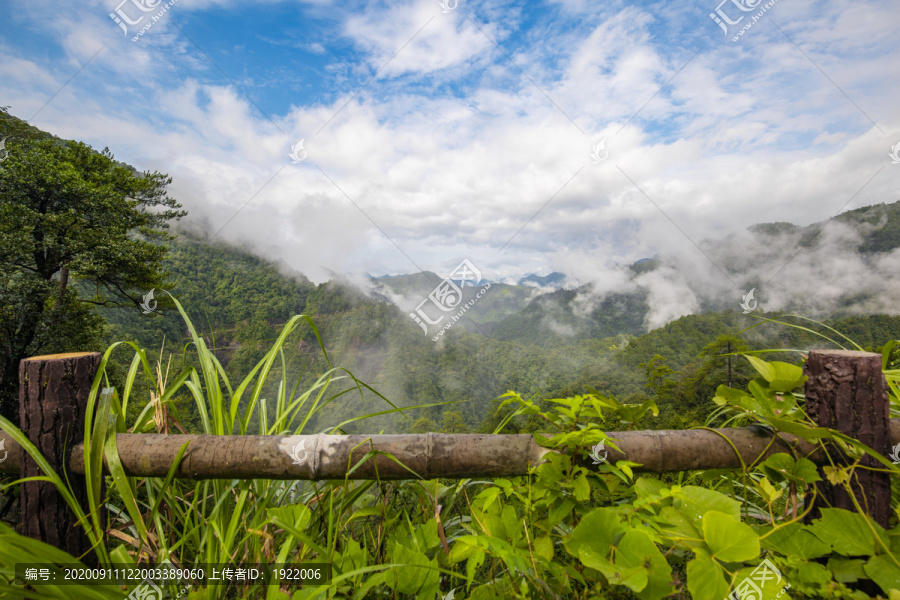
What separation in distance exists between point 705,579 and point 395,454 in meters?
0.75

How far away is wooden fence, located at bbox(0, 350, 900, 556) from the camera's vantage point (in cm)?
95

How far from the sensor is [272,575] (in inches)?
36.4

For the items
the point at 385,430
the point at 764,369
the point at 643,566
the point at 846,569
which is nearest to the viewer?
the point at 643,566

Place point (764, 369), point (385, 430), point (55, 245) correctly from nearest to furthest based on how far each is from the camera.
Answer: point (764, 369) → point (55, 245) → point (385, 430)

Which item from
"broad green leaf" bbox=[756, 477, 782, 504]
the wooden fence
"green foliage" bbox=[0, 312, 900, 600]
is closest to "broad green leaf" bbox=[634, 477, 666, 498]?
"green foliage" bbox=[0, 312, 900, 600]

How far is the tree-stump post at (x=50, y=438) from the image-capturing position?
94 centimetres

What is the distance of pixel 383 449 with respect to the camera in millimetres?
1017

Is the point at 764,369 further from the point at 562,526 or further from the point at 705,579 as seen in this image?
the point at 562,526

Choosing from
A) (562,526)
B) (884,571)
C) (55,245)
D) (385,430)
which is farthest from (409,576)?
(55,245)

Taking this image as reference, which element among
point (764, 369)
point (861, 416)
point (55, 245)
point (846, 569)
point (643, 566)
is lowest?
point (846, 569)

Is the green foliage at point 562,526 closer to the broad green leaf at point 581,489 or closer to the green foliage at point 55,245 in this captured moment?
the broad green leaf at point 581,489

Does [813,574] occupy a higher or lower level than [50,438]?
lower

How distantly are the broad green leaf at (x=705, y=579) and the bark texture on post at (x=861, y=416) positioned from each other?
1.97 ft

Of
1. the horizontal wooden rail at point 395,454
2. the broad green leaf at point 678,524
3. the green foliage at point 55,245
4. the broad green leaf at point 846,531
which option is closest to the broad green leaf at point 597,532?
the broad green leaf at point 678,524
